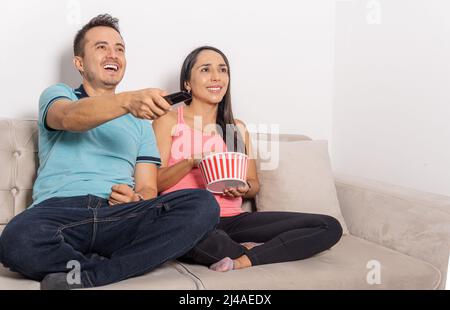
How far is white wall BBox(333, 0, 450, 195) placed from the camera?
218 centimetres

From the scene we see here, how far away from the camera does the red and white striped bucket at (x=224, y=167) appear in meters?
1.71

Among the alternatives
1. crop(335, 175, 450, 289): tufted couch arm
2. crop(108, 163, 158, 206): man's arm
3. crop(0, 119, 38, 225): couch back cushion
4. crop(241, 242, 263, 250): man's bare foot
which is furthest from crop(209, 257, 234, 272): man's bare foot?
crop(0, 119, 38, 225): couch back cushion

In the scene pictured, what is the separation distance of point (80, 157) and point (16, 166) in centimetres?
29

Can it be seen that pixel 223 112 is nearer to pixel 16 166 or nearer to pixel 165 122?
pixel 165 122

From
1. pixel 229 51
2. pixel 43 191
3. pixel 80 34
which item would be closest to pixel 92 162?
pixel 43 191

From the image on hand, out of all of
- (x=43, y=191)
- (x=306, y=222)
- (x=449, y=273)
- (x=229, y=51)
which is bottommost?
(x=449, y=273)

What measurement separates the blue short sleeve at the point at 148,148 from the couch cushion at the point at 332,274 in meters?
0.43

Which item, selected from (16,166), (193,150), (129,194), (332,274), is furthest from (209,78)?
(332,274)

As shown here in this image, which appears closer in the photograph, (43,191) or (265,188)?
(43,191)

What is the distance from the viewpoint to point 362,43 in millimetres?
2617

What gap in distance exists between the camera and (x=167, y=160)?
2051mm

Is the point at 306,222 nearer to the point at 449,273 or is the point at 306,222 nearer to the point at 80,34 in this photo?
the point at 449,273

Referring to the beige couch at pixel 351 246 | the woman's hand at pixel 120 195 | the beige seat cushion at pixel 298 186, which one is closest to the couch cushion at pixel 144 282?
the beige couch at pixel 351 246
